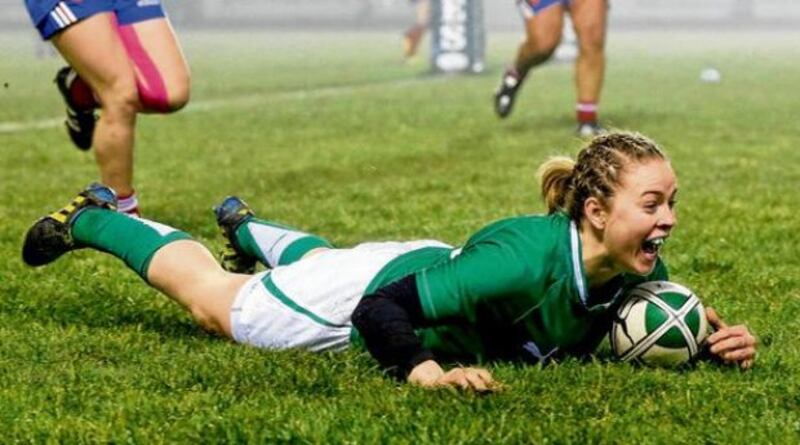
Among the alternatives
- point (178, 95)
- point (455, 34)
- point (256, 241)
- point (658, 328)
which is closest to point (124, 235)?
point (256, 241)

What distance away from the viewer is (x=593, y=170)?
4.27m

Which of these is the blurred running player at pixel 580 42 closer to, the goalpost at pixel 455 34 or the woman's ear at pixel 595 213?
the woman's ear at pixel 595 213

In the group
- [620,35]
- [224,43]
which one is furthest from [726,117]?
[620,35]

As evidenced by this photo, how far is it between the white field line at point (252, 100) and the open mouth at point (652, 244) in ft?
35.1

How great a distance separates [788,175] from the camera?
10141 millimetres

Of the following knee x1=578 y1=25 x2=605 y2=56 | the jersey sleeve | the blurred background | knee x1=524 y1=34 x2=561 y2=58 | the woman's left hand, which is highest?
the jersey sleeve

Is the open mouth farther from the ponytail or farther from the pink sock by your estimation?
the pink sock

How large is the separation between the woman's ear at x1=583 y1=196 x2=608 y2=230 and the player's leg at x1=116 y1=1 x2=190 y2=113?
3.04 meters

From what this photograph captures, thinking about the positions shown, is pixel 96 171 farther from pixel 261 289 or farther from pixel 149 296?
pixel 261 289

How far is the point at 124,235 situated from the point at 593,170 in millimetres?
1617

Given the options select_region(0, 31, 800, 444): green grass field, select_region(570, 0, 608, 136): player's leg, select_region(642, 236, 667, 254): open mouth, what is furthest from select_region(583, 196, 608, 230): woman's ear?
select_region(570, 0, 608, 136): player's leg

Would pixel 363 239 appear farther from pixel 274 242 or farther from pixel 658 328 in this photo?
pixel 658 328

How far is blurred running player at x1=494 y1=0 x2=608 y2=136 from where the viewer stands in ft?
→ 38.0

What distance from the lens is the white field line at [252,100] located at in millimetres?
14699
